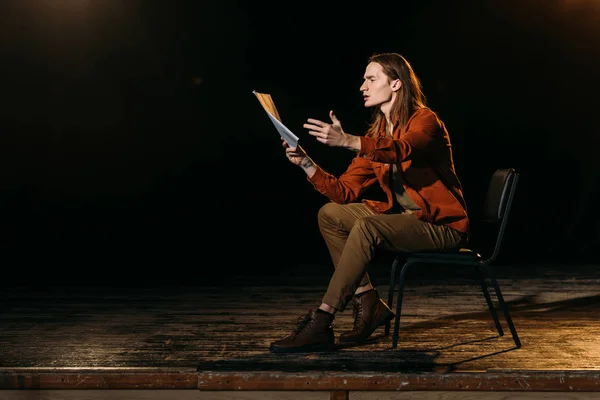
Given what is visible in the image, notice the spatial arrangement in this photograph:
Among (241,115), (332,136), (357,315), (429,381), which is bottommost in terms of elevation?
(429,381)

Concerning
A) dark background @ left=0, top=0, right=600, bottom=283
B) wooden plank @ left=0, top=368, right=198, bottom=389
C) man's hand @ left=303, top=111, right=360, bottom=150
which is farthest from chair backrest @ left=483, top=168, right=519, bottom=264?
dark background @ left=0, top=0, right=600, bottom=283

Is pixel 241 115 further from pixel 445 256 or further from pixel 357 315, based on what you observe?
pixel 445 256

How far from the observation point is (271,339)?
283 cm

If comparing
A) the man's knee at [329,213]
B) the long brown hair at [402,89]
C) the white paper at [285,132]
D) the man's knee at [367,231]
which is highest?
the long brown hair at [402,89]

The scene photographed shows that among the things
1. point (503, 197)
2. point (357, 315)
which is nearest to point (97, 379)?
point (357, 315)

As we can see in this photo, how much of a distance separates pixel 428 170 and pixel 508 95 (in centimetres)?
290

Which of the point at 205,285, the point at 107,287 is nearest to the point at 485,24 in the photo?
the point at 205,285

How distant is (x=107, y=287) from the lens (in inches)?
165

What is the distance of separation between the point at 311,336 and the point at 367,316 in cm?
29

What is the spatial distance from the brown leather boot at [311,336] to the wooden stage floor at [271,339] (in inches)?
1.7

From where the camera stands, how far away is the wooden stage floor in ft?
7.48

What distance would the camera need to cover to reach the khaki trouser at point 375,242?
2.54 meters

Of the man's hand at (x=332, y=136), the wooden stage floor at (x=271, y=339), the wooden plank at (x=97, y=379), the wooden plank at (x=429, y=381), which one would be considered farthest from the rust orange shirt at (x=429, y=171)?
the wooden plank at (x=97, y=379)

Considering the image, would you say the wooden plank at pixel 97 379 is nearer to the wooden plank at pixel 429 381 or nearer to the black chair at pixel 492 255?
the wooden plank at pixel 429 381
